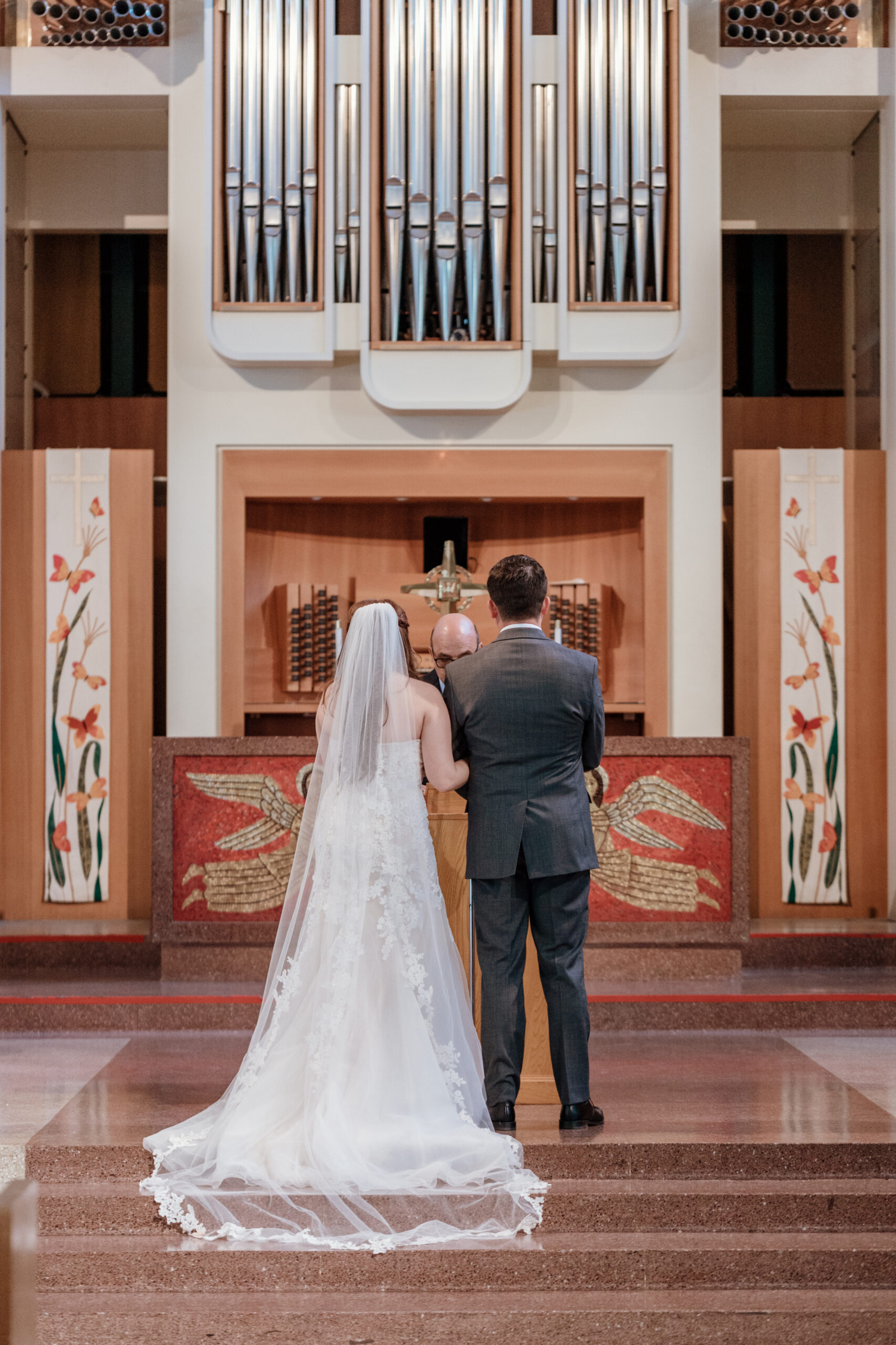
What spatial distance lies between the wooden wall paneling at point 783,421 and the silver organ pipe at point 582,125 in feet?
5.65

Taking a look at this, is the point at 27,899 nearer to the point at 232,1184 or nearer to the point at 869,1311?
the point at 232,1184

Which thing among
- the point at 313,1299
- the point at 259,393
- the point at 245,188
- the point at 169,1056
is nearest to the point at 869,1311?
the point at 313,1299

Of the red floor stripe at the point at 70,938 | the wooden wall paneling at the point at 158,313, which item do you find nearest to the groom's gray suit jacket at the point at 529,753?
the red floor stripe at the point at 70,938

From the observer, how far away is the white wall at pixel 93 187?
7609 mm

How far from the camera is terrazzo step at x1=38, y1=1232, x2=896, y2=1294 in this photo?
3.09m

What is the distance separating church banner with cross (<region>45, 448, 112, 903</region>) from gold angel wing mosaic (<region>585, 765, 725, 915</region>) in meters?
2.67

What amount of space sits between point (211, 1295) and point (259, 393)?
188 inches

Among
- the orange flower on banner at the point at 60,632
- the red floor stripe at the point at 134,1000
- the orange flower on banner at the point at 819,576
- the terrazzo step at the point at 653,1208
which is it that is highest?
the orange flower on banner at the point at 819,576

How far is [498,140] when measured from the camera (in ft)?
21.1

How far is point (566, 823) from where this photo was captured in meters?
3.52

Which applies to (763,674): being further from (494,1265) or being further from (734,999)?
(494,1265)

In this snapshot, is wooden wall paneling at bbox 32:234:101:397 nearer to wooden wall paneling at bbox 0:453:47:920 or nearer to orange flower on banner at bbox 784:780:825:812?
wooden wall paneling at bbox 0:453:47:920

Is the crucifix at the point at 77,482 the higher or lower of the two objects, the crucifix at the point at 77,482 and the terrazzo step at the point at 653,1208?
the higher

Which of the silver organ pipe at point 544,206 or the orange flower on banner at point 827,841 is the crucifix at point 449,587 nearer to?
the silver organ pipe at point 544,206
